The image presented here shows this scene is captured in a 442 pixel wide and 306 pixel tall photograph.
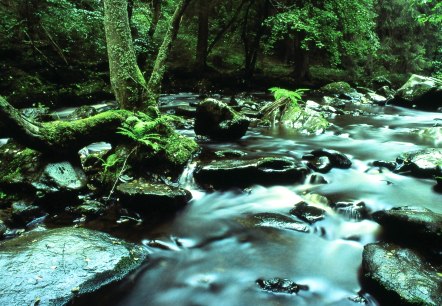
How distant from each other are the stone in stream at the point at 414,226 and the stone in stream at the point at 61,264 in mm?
3110

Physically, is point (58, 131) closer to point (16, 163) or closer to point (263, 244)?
point (16, 163)

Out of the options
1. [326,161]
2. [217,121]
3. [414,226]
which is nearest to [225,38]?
[217,121]

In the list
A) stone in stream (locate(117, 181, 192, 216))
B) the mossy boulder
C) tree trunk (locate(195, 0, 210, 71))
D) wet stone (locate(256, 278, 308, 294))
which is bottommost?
wet stone (locate(256, 278, 308, 294))

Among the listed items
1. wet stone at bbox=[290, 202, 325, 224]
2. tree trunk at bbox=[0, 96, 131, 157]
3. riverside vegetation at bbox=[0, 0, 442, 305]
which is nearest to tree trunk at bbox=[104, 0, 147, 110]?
riverside vegetation at bbox=[0, 0, 442, 305]

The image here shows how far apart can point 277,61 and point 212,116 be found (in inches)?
710

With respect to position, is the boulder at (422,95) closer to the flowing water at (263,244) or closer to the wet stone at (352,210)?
the flowing water at (263,244)

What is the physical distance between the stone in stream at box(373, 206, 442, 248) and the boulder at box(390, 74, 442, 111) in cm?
1280

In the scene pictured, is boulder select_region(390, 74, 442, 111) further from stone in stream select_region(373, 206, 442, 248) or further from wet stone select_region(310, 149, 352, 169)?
stone in stream select_region(373, 206, 442, 248)

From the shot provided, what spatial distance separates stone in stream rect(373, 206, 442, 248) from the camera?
3668 millimetres

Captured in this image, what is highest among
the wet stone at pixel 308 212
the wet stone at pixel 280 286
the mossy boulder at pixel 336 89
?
the mossy boulder at pixel 336 89

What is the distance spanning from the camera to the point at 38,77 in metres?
12.5

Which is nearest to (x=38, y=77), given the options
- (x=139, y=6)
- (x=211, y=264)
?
(x=139, y=6)

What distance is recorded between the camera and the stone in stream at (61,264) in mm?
2917

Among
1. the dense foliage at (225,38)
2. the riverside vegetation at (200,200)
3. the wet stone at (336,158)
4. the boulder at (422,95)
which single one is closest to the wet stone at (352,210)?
the riverside vegetation at (200,200)
